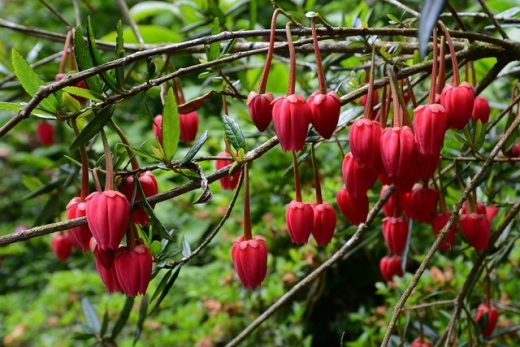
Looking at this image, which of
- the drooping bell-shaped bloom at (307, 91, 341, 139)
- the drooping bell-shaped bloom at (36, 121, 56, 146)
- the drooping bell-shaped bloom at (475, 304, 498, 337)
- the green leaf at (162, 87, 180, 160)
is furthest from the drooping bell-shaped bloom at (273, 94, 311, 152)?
the drooping bell-shaped bloom at (36, 121, 56, 146)

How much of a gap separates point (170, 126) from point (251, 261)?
8.7 inches

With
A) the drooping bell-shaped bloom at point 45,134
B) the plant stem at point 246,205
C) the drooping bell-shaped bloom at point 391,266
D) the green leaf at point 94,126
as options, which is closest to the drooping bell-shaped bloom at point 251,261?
the plant stem at point 246,205

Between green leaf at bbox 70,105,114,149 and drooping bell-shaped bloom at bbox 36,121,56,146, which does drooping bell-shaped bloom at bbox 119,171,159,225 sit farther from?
drooping bell-shaped bloom at bbox 36,121,56,146

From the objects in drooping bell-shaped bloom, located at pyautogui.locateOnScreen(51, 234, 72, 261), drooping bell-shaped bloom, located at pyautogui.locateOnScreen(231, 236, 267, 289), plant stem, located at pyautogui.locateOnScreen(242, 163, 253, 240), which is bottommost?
drooping bell-shaped bloom, located at pyautogui.locateOnScreen(51, 234, 72, 261)

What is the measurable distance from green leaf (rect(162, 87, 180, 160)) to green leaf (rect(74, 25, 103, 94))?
8 centimetres

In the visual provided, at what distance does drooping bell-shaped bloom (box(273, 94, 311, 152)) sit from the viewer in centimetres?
75

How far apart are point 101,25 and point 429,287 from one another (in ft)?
10.6

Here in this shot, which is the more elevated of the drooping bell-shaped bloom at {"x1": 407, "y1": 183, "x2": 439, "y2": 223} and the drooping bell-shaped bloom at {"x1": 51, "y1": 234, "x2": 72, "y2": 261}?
the drooping bell-shaped bloom at {"x1": 407, "y1": 183, "x2": 439, "y2": 223}

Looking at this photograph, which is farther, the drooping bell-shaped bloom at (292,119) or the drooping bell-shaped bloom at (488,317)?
the drooping bell-shaped bloom at (488,317)

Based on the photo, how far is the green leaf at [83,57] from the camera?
0.75 meters

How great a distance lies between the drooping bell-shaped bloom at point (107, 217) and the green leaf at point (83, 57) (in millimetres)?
131

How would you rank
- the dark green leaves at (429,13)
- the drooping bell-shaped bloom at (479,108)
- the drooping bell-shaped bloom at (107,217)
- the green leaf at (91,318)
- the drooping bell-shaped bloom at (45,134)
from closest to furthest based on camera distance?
the dark green leaves at (429,13), the drooping bell-shaped bloom at (107,217), the drooping bell-shaped bloom at (479,108), the green leaf at (91,318), the drooping bell-shaped bloom at (45,134)

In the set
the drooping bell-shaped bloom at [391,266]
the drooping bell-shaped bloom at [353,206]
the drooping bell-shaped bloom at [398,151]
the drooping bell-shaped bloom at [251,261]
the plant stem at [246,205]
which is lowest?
the drooping bell-shaped bloom at [391,266]

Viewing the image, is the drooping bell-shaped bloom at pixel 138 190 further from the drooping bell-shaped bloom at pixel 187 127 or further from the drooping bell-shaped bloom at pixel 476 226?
the drooping bell-shaped bloom at pixel 476 226
